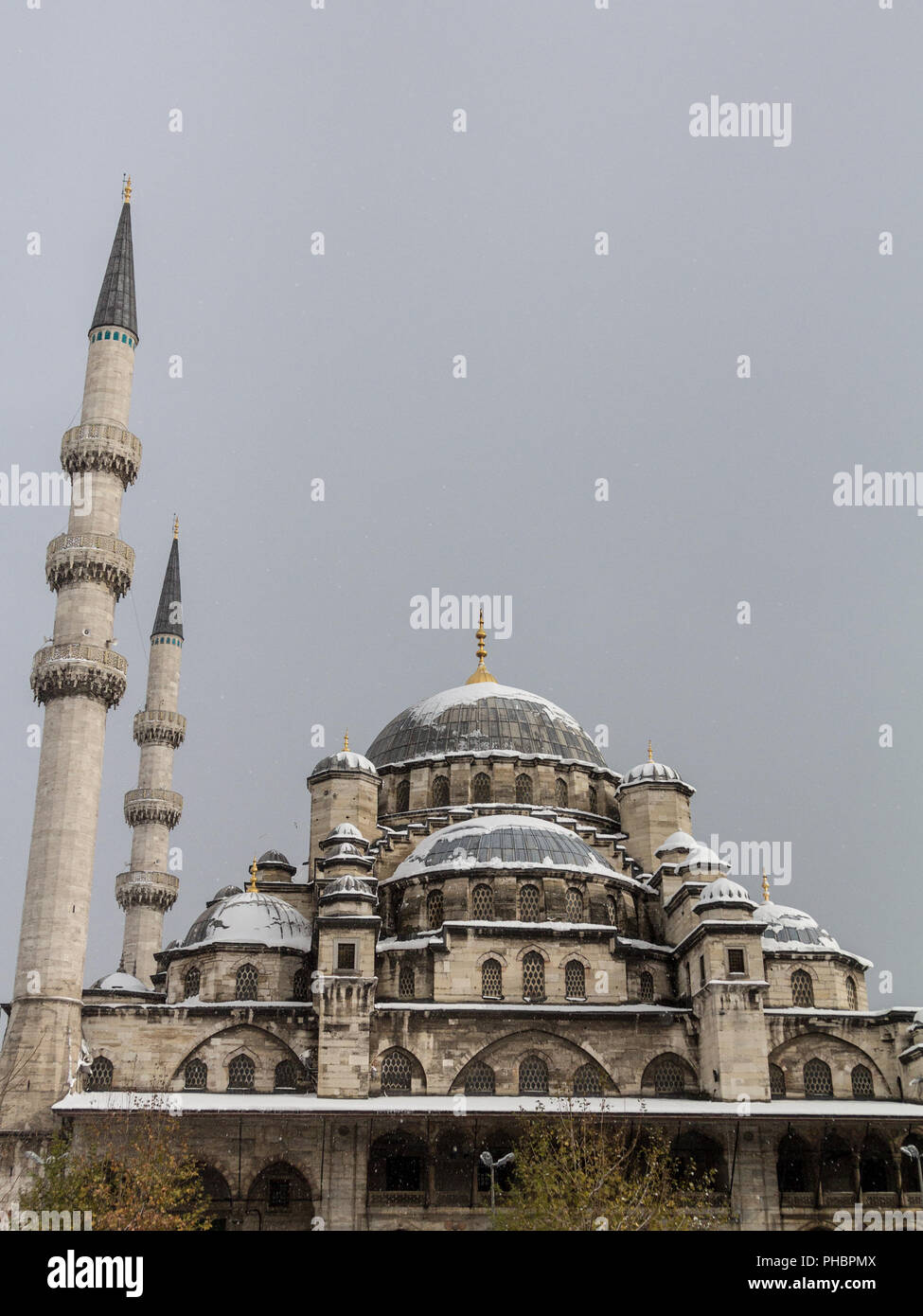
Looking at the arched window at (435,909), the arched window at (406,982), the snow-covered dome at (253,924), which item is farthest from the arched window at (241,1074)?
the arched window at (435,909)

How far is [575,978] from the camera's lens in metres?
30.8

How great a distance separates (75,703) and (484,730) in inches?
551

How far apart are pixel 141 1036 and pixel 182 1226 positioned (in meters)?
7.81

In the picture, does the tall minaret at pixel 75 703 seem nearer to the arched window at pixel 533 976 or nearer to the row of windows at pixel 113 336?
the row of windows at pixel 113 336

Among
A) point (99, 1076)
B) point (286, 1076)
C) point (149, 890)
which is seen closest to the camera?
point (99, 1076)

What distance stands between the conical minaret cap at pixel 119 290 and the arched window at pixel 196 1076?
20521 millimetres

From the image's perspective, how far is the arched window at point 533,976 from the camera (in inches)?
1203

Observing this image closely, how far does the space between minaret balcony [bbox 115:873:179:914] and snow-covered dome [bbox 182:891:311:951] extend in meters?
10.00

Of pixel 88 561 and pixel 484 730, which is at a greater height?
pixel 88 561

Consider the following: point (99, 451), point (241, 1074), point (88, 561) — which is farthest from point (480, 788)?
point (99, 451)

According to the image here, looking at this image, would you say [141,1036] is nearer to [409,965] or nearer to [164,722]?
[409,965]

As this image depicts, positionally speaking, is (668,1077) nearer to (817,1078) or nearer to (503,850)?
(817,1078)

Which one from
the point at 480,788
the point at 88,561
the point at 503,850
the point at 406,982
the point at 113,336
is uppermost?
the point at 113,336

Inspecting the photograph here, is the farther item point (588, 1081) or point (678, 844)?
point (678, 844)
